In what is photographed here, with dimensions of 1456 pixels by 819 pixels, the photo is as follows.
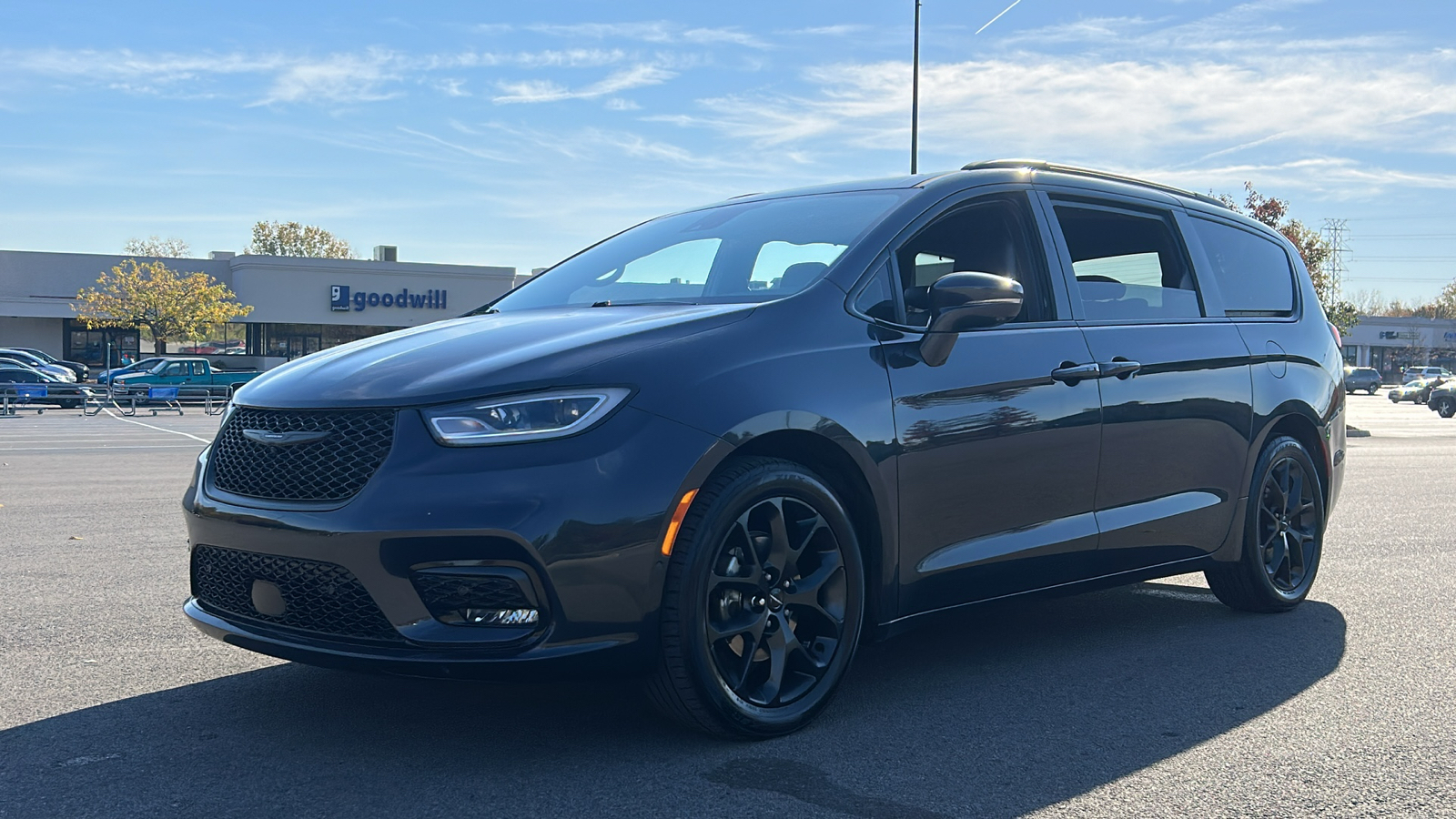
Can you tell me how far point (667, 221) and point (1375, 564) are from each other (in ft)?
15.1

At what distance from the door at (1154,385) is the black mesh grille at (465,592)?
2.38 m

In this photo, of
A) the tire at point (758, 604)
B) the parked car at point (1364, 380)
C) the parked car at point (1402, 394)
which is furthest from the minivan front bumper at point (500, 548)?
the parked car at point (1364, 380)

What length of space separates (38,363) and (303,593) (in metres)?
43.2

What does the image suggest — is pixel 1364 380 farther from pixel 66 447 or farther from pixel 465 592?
pixel 465 592

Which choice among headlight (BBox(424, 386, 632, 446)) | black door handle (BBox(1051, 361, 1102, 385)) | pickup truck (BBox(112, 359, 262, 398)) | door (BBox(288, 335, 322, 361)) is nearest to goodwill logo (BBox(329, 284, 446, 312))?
door (BBox(288, 335, 322, 361))

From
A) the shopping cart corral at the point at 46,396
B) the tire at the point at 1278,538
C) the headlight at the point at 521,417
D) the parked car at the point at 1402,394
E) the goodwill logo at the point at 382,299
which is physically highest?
the goodwill logo at the point at 382,299

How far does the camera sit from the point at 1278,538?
19.2ft

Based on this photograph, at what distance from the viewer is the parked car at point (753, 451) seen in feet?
11.0

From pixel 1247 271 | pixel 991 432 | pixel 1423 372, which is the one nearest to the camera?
pixel 991 432

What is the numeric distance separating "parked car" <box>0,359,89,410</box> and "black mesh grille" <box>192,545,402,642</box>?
3188cm

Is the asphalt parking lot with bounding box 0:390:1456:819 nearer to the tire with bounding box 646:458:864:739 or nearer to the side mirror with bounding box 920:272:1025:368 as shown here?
the tire with bounding box 646:458:864:739

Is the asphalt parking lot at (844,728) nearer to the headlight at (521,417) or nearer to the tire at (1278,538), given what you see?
the tire at (1278,538)

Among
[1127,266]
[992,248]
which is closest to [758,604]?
[992,248]

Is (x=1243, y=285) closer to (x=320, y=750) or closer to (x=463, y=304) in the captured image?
(x=320, y=750)
